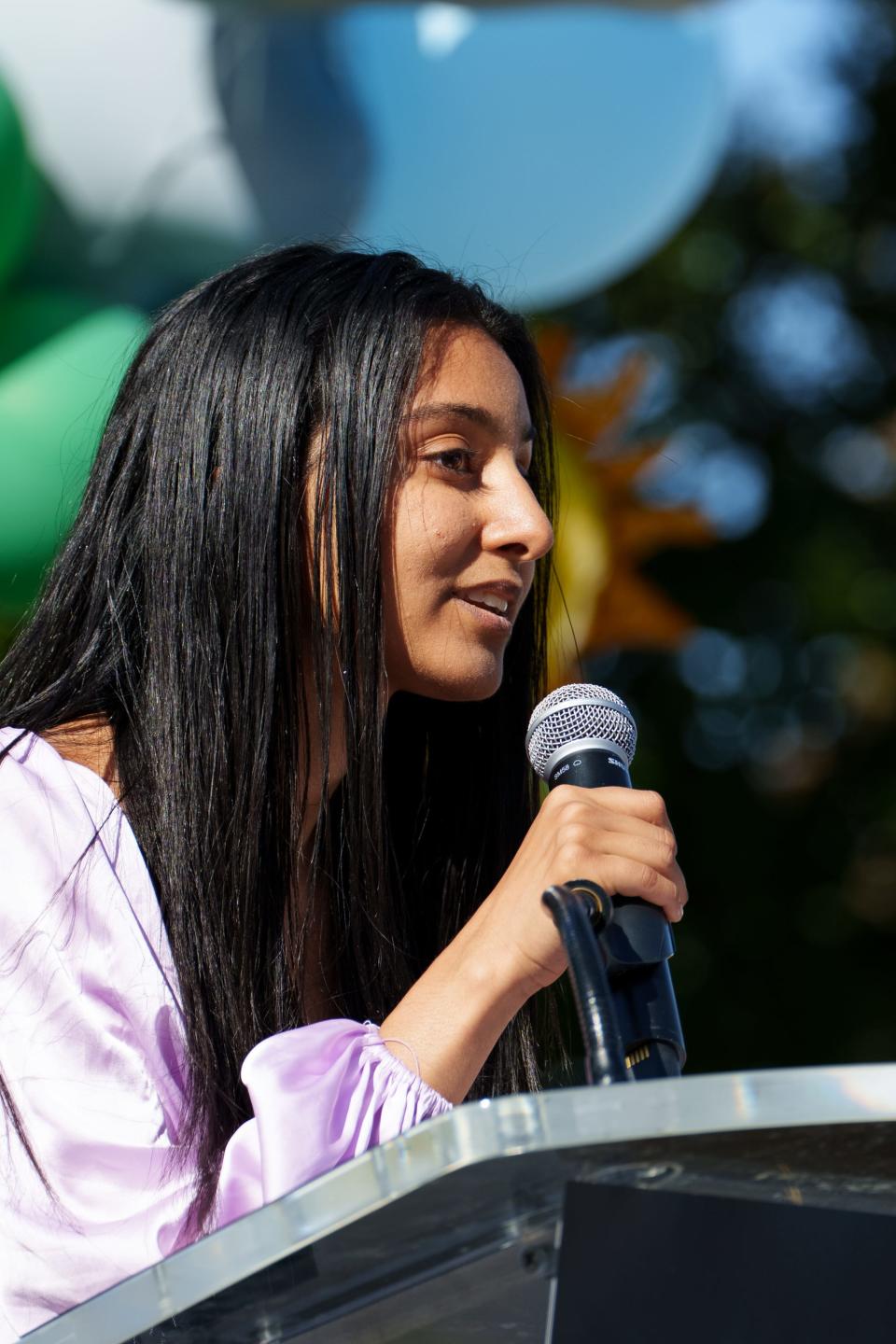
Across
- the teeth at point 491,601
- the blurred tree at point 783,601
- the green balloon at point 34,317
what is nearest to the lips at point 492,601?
the teeth at point 491,601

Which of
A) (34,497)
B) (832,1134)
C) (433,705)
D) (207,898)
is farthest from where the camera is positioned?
(34,497)

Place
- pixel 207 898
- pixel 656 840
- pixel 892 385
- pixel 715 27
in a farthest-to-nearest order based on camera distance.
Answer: pixel 892 385 → pixel 715 27 → pixel 207 898 → pixel 656 840

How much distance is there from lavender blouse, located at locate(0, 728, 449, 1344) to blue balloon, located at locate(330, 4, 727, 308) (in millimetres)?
1642

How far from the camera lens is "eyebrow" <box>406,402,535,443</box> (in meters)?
A: 1.60

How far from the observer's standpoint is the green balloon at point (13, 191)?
8.50 feet

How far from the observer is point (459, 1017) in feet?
4.20

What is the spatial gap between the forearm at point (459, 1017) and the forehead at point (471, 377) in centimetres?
56

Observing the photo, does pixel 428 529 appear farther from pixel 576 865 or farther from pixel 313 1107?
pixel 313 1107

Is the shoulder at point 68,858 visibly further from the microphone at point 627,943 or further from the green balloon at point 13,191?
the green balloon at point 13,191

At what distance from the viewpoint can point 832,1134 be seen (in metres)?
0.72

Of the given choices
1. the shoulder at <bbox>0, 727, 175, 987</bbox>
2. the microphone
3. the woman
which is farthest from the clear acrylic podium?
the shoulder at <bbox>0, 727, 175, 987</bbox>

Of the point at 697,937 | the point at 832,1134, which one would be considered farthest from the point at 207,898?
the point at 697,937

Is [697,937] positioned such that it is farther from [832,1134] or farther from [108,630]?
[832,1134]

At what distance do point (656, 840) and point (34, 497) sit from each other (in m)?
1.64
